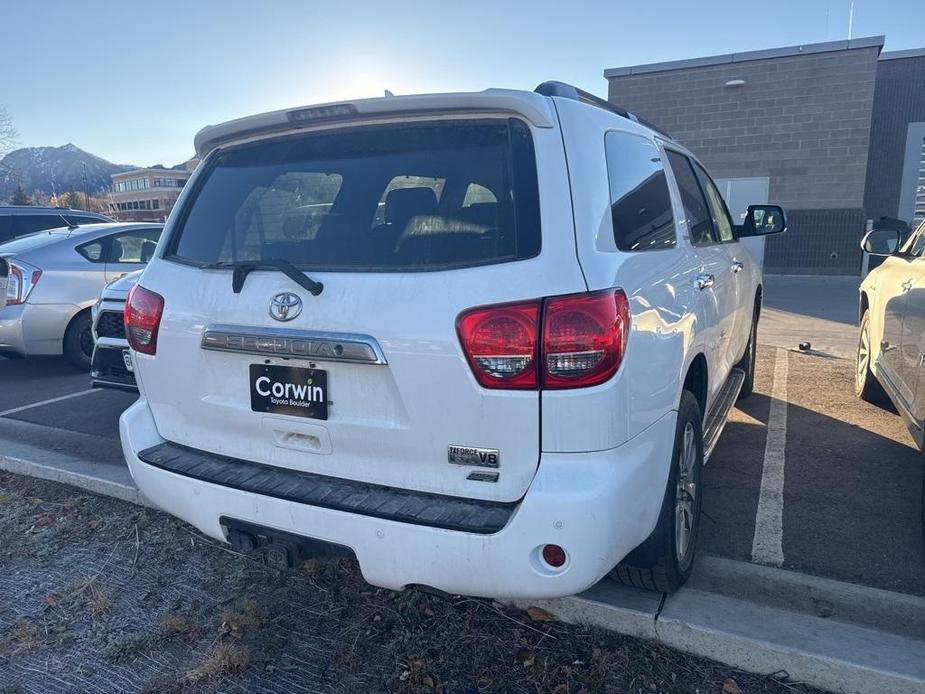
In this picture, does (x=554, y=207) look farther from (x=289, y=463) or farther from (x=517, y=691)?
(x=517, y=691)

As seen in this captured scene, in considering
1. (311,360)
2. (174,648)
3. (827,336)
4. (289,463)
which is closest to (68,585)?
(174,648)

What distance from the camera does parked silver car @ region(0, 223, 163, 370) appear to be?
662 cm

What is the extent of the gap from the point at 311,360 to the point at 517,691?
4.52 ft

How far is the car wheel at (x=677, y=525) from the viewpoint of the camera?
8.28 feet

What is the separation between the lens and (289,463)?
2.49 metres

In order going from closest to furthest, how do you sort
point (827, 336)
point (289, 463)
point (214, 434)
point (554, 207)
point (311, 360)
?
point (554, 207), point (311, 360), point (289, 463), point (214, 434), point (827, 336)

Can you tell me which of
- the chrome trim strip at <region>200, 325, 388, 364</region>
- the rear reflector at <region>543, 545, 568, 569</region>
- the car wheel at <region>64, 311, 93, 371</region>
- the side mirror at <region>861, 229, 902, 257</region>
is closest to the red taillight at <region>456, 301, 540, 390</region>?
the chrome trim strip at <region>200, 325, 388, 364</region>

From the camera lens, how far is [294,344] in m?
2.30

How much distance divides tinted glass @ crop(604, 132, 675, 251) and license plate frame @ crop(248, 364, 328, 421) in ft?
3.71

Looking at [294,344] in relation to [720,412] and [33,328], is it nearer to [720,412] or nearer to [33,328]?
[720,412]

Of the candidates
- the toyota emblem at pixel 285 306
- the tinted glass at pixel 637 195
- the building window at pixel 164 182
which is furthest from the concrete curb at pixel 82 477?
the building window at pixel 164 182

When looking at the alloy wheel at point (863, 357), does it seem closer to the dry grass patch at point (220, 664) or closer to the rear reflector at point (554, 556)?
the rear reflector at point (554, 556)

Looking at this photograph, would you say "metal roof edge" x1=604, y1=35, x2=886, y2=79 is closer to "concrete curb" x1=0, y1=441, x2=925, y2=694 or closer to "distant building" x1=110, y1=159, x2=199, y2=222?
"concrete curb" x1=0, y1=441, x2=925, y2=694

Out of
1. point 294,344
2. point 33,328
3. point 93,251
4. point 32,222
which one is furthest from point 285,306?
point 32,222
